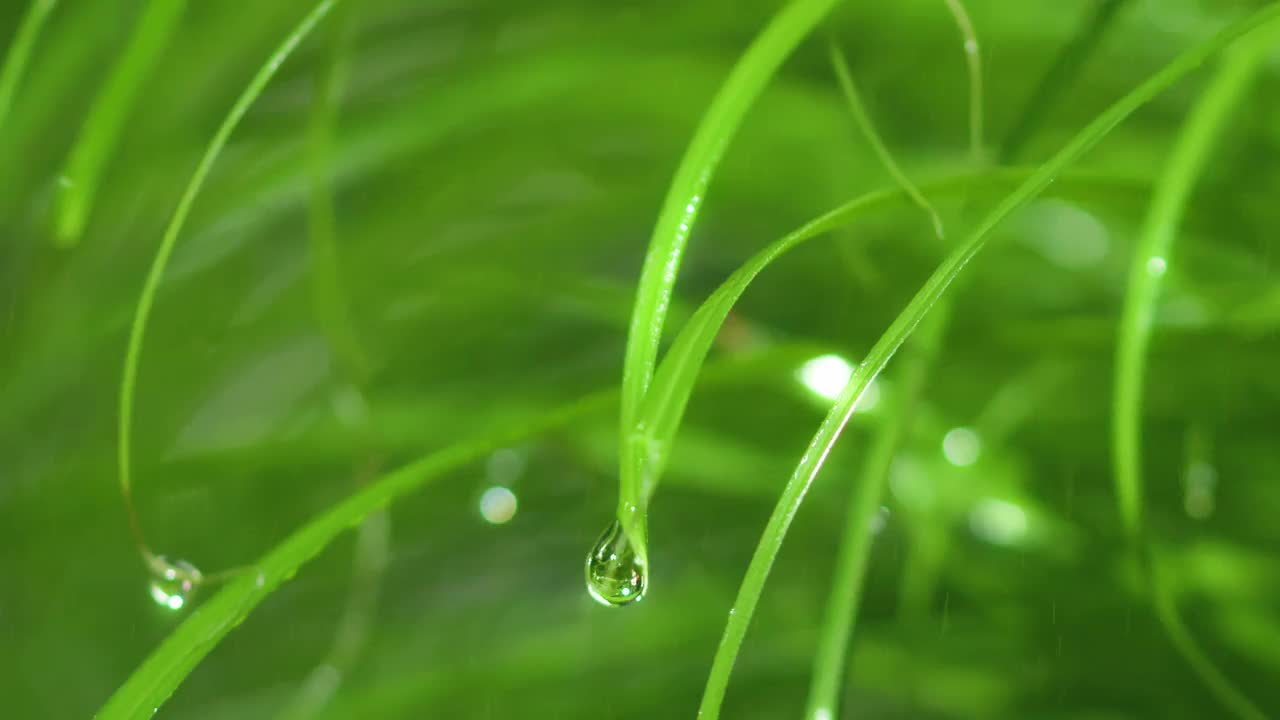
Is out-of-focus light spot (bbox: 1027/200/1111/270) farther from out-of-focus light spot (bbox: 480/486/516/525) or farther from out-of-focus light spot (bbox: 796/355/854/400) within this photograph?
out-of-focus light spot (bbox: 480/486/516/525)

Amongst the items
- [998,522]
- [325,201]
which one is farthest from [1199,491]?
[325,201]

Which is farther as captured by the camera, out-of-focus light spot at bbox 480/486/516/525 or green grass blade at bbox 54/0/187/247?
out-of-focus light spot at bbox 480/486/516/525

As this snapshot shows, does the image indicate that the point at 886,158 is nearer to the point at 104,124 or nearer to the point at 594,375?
the point at 104,124

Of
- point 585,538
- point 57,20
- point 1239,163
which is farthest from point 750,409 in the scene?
point 57,20

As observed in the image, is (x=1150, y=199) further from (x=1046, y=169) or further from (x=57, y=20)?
(x=57, y=20)

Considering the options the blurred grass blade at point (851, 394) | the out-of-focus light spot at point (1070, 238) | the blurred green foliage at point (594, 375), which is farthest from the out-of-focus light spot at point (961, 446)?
the blurred grass blade at point (851, 394)

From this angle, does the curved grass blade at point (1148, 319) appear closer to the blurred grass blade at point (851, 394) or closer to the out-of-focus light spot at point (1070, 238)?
the blurred grass blade at point (851, 394)

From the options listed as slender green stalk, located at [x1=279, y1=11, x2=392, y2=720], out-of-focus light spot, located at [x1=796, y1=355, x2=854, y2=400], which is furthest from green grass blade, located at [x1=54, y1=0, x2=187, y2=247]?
out-of-focus light spot, located at [x1=796, y1=355, x2=854, y2=400]
